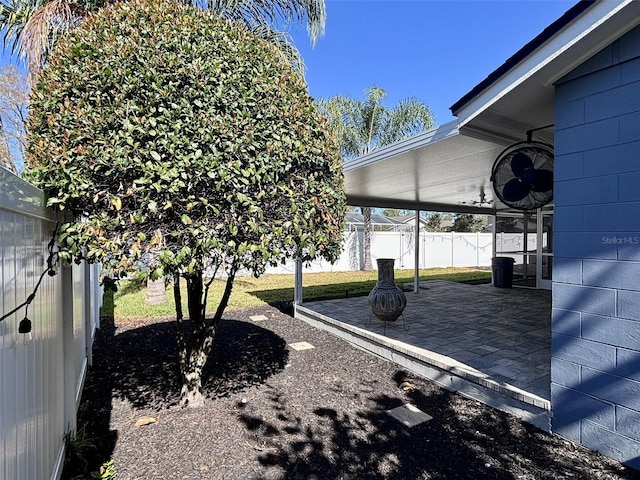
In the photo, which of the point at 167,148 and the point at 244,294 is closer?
the point at 167,148

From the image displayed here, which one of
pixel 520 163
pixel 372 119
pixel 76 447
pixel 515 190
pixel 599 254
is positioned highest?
pixel 372 119

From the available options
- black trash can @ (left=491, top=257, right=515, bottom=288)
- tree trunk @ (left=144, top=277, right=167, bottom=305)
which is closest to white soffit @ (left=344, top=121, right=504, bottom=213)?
black trash can @ (left=491, top=257, right=515, bottom=288)

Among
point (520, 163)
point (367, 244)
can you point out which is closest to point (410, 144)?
point (520, 163)

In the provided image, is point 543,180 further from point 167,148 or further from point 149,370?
point 149,370

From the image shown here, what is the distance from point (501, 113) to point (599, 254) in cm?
171

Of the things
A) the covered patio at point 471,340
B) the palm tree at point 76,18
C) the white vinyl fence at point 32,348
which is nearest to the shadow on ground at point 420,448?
the covered patio at point 471,340

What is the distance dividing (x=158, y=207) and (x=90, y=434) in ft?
7.73

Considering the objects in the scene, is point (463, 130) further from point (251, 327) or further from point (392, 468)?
point (251, 327)

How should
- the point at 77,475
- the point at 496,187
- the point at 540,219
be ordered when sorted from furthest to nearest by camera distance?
the point at 540,219, the point at 496,187, the point at 77,475

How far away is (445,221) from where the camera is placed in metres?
37.0

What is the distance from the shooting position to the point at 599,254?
9.05ft

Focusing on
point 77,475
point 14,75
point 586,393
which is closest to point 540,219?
point 586,393

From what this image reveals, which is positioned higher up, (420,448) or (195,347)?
(195,347)

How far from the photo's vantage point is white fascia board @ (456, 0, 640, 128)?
7.94ft
